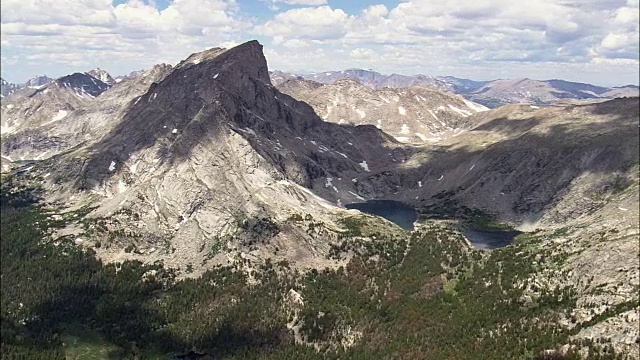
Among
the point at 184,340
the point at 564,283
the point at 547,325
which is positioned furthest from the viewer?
the point at 184,340

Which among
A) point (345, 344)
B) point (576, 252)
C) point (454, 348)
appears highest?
point (576, 252)

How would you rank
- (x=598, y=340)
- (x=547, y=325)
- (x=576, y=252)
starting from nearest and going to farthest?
(x=598, y=340) → (x=547, y=325) → (x=576, y=252)

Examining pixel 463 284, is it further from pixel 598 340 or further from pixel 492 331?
pixel 598 340

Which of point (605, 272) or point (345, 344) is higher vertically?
point (605, 272)

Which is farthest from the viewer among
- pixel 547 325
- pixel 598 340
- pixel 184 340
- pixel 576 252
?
pixel 184 340

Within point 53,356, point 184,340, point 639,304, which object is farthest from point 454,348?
point 53,356

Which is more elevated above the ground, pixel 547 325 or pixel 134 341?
pixel 547 325

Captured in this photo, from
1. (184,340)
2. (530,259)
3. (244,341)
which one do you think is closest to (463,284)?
(530,259)

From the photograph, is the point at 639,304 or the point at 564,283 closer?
the point at 639,304

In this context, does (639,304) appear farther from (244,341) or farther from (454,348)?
(244,341)
